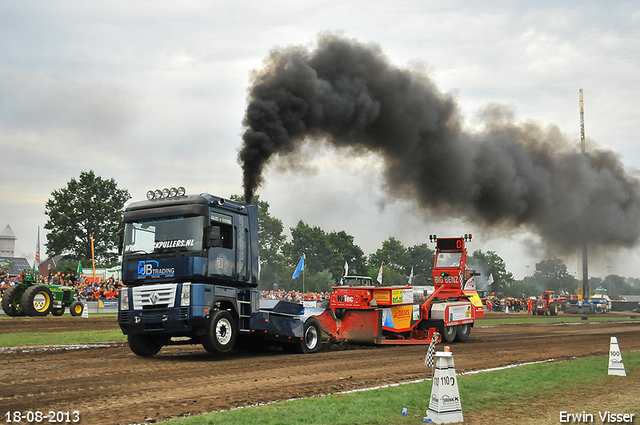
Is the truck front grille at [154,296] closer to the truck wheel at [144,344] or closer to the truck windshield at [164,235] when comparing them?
the truck windshield at [164,235]

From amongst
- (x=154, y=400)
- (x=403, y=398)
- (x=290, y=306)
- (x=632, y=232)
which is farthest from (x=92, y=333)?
(x=632, y=232)

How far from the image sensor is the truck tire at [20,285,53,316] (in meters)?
25.6

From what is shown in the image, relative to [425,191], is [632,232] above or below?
below

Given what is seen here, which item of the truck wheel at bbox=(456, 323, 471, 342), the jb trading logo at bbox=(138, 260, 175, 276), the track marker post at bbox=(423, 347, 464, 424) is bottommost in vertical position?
the truck wheel at bbox=(456, 323, 471, 342)

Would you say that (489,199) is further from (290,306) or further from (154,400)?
(154,400)

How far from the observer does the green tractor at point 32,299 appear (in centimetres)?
2577

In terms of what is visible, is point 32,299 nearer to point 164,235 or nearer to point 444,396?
point 164,235

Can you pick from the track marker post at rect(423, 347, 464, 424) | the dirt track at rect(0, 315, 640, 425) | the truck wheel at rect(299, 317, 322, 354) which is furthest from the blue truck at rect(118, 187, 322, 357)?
the track marker post at rect(423, 347, 464, 424)

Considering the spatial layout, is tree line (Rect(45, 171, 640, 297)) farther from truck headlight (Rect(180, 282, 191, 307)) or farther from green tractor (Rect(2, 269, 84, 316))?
truck headlight (Rect(180, 282, 191, 307))

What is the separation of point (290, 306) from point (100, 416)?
755 centimetres

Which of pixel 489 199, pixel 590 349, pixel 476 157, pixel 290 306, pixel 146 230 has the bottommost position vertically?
pixel 590 349

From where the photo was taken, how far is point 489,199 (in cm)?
2597

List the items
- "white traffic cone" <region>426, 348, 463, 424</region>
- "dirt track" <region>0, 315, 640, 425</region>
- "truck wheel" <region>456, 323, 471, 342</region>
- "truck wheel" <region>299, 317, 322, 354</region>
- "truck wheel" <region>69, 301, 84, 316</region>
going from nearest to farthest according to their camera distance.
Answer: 1. "white traffic cone" <region>426, 348, 463, 424</region>
2. "dirt track" <region>0, 315, 640, 425</region>
3. "truck wheel" <region>299, 317, 322, 354</region>
4. "truck wheel" <region>456, 323, 471, 342</region>
5. "truck wheel" <region>69, 301, 84, 316</region>

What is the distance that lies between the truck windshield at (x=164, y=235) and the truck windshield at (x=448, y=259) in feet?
37.0
